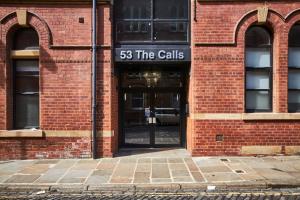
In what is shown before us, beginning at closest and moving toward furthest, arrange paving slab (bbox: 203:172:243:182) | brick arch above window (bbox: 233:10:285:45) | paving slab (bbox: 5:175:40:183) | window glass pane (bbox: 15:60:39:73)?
1. paving slab (bbox: 203:172:243:182)
2. paving slab (bbox: 5:175:40:183)
3. brick arch above window (bbox: 233:10:285:45)
4. window glass pane (bbox: 15:60:39:73)

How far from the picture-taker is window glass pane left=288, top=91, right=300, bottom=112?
11.2 m

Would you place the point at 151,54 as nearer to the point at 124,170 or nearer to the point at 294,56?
the point at 124,170

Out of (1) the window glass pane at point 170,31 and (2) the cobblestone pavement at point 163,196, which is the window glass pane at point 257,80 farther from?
(2) the cobblestone pavement at point 163,196

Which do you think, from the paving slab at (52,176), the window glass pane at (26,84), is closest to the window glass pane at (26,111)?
the window glass pane at (26,84)

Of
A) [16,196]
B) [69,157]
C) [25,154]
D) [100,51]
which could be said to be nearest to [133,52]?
[100,51]

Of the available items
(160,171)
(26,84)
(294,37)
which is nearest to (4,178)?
(26,84)

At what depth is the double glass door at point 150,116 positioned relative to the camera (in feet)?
40.1

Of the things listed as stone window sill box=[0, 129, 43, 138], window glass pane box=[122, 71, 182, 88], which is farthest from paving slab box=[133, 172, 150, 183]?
window glass pane box=[122, 71, 182, 88]

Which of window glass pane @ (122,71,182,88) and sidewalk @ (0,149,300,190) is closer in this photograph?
sidewalk @ (0,149,300,190)

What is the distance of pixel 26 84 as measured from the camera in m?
11.1

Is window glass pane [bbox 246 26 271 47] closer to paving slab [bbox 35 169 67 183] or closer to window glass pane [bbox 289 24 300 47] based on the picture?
window glass pane [bbox 289 24 300 47]

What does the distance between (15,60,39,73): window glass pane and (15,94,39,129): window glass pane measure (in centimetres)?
82

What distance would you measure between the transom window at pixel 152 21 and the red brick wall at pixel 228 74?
668mm

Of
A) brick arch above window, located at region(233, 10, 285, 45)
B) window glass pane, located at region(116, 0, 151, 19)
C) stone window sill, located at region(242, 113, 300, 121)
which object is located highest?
window glass pane, located at region(116, 0, 151, 19)
